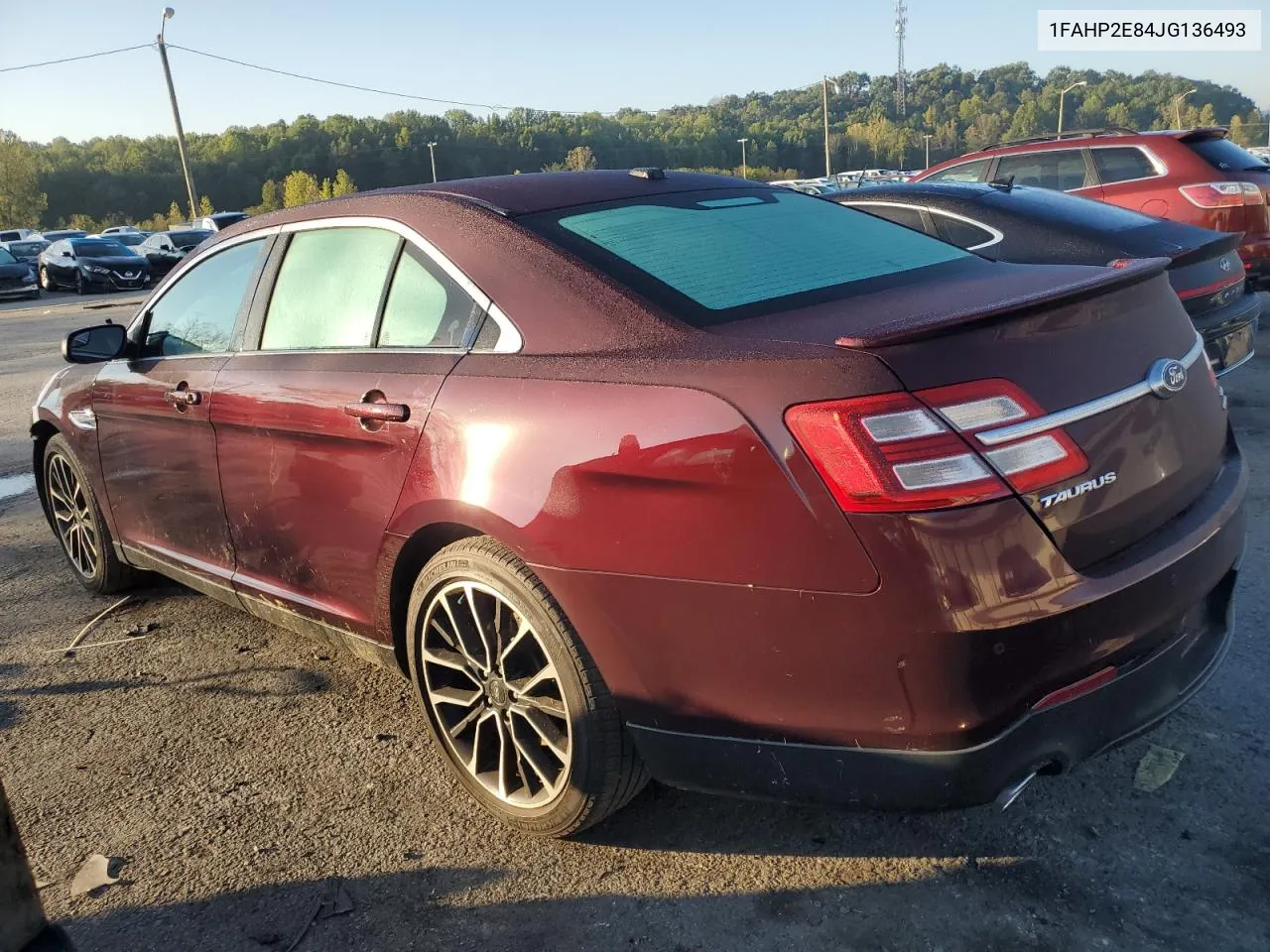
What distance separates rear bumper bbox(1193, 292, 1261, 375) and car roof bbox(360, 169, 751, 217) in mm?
3212

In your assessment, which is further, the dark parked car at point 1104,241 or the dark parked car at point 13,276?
the dark parked car at point 13,276

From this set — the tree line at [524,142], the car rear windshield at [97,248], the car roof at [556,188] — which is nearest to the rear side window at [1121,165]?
the car roof at [556,188]

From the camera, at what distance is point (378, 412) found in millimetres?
2711

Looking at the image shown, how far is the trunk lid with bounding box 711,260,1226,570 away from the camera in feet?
6.39

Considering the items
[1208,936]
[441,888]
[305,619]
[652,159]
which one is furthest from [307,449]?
[652,159]

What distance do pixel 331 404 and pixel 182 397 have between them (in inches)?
38.2

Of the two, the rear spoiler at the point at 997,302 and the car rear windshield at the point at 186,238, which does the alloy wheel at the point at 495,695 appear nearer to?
the rear spoiler at the point at 997,302

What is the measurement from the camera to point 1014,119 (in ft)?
285

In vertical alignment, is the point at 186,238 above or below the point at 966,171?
below

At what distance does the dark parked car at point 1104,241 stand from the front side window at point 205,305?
139 inches

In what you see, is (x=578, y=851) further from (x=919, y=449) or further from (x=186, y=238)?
(x=186, y=238)

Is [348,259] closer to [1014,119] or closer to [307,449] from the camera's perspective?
[307,449]

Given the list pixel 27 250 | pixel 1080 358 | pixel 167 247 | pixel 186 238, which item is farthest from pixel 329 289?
pixel 27 250

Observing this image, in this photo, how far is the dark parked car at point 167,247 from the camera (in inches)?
1057
